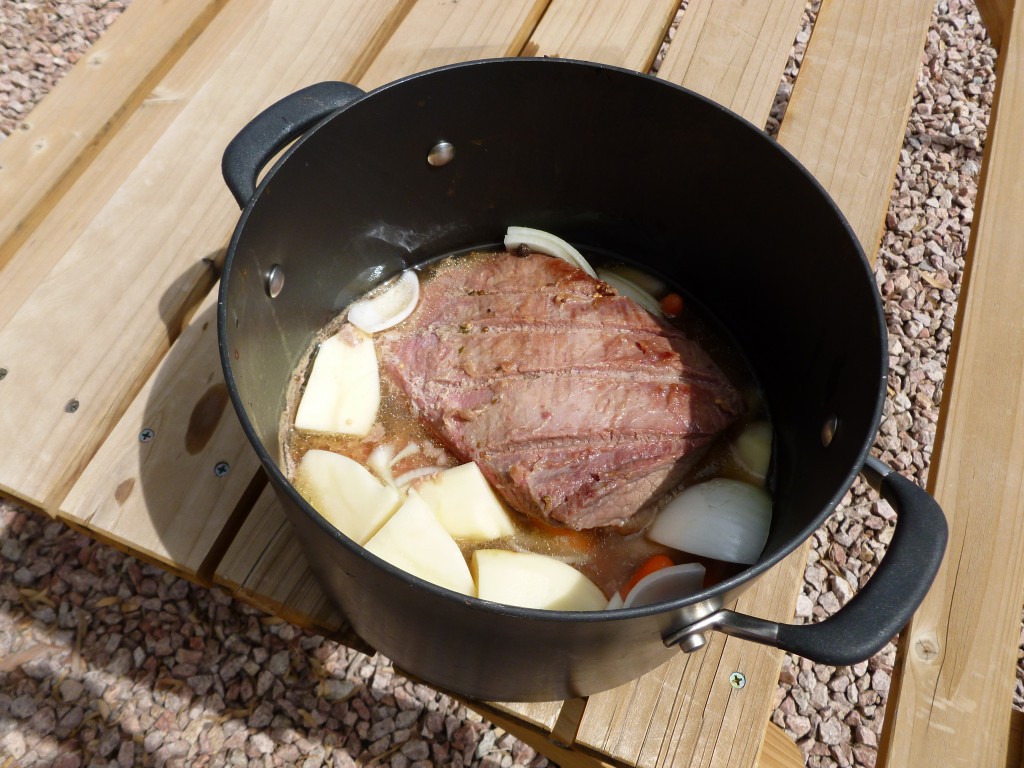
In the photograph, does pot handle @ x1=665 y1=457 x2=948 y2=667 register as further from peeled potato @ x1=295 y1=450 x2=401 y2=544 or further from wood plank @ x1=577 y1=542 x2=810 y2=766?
peeled potato @ x1=295 y1=450 x2=401 y2=544

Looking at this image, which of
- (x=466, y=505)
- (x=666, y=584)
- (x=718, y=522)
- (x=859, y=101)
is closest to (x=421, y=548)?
(x=466, y=505)

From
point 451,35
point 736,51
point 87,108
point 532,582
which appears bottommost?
point 532,582

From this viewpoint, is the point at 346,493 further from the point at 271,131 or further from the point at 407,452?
the point at 271,131

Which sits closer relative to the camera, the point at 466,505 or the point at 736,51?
the point at 466,505

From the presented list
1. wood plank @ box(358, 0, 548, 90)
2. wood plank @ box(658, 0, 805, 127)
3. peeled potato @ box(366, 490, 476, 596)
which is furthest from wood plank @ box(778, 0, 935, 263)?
peeled potato @ box(366, 490, 476, 596)

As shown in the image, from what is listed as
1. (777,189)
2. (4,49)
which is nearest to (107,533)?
(777,189)

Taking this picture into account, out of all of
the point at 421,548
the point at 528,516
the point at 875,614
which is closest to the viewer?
the point at 875,614
